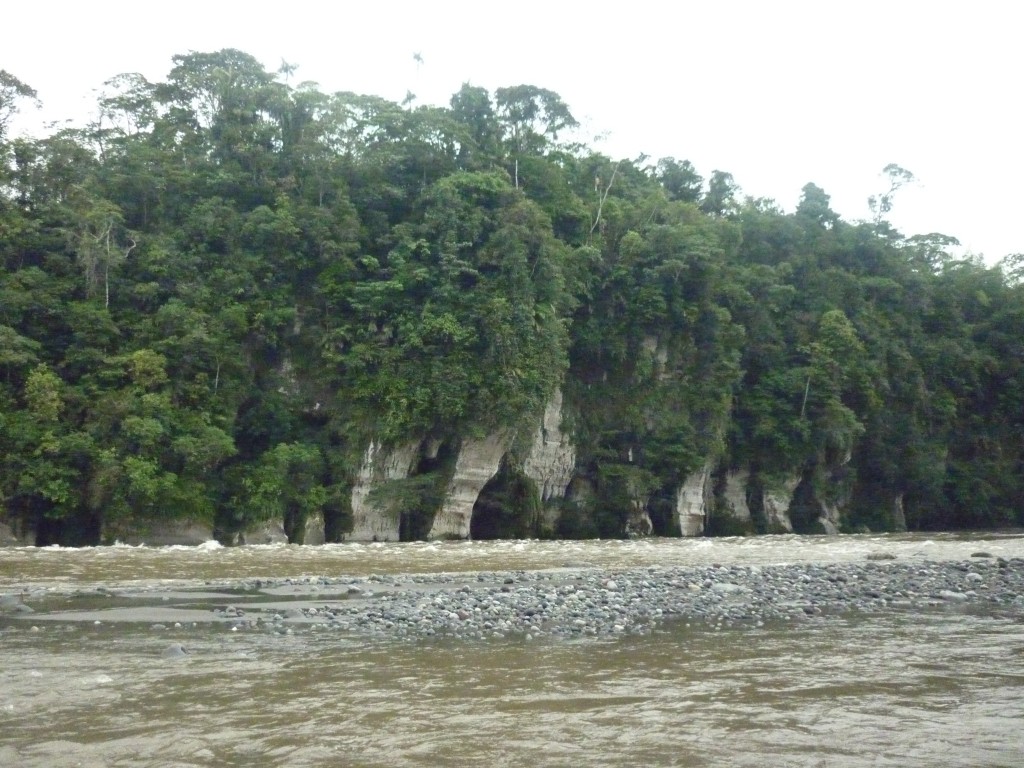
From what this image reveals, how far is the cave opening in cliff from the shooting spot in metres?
28.5

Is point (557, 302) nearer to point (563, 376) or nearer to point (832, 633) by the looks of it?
point (563, 376)

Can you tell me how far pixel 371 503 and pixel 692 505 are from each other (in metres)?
12.7

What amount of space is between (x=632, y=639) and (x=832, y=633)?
220cm

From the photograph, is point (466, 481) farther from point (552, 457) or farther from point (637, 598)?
point (637, 598)

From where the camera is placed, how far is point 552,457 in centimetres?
3008

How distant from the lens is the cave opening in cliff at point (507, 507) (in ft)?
93.6

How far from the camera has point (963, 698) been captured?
6.26 meters

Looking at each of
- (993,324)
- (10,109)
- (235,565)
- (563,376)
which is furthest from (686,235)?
(10,109)

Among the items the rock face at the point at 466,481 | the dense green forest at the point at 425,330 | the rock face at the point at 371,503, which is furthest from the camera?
the rock face at the point at 466,481

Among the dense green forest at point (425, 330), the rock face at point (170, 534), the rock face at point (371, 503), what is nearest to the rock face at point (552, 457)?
the dense green forest at point (425, 330)

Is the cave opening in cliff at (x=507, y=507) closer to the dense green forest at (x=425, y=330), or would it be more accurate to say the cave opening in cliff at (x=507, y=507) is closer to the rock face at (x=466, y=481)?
the dense green forest at (x=425, y=330)

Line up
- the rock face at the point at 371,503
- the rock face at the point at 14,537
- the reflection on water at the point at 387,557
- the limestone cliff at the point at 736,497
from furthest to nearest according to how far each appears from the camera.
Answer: the limestone cliff at the point at 736,497 → the rock face at the point at 371,503 → the rock face at the point at 14,537 → the reflection on water at the point at 387,557

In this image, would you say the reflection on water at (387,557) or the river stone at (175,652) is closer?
the river stone at (175,652)

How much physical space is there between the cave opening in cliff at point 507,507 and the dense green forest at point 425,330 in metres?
0.13
